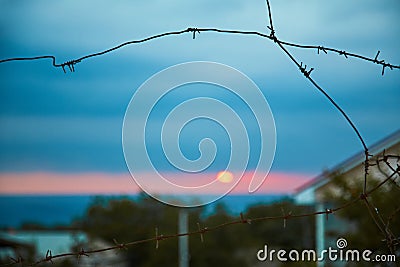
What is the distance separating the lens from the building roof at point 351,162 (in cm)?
252

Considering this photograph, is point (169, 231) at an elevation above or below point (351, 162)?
above

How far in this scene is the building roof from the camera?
252 cm

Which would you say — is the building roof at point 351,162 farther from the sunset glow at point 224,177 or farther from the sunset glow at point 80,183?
the sunset glow at point 224,177

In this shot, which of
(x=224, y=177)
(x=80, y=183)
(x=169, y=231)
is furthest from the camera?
(x=169, y=231)

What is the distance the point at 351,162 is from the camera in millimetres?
2902

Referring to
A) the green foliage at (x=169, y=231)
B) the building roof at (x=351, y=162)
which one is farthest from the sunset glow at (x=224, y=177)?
the green foliage at (x=169, y=231)

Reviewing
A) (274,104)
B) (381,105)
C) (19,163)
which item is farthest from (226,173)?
(19,163)

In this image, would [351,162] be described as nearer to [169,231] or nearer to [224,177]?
[224,177]

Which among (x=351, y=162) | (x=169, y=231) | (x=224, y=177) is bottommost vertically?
(x=224, y=177)

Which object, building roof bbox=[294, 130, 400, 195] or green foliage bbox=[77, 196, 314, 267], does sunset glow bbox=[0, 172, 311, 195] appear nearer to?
building roof bbox=[294, 130, 400, 195]

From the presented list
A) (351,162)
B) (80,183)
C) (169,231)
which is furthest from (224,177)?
(169,231)

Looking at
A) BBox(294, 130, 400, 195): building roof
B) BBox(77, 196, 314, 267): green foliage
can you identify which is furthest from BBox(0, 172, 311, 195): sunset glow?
BBox(77, 196, 314, 267): green foliage

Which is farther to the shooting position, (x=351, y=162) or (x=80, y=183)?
(x=80, y=183)

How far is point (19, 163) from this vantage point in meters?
3.27
